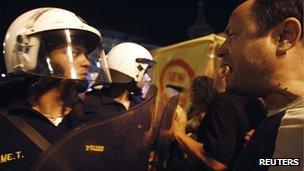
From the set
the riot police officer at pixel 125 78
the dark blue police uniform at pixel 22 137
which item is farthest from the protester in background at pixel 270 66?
the riot police officer at pixel 125 78

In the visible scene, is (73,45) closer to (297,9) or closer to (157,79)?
(297,9)

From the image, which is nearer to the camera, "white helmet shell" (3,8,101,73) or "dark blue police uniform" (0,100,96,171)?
"dark blue police uniform" (0,100,96,171)

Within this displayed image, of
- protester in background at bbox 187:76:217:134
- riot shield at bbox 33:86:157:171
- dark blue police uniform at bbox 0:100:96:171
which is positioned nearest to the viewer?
riot shield at bbox 33:86:157:171

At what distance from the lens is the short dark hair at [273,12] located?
4.57 ft

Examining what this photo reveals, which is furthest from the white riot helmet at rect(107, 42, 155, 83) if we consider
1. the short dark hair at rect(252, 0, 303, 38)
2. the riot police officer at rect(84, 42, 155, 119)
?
the short dark hair at rect(252, 0, 303, 38)

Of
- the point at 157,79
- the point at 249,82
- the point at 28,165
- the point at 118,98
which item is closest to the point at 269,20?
the point at 249,82

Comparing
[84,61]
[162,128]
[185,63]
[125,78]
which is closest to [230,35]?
[162,128]

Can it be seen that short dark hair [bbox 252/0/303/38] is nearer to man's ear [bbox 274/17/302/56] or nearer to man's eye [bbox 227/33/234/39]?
man's ear [bbox 274/17/302/56]

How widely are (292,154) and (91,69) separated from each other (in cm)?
142

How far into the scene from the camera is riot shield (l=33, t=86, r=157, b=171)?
110 centimetres

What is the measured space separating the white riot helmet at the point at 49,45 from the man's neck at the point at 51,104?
113mm

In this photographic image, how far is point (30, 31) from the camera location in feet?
7.23

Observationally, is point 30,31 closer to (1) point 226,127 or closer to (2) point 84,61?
(2) point 84,61

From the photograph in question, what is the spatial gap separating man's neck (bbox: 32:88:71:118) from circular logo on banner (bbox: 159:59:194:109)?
7.01 ft
